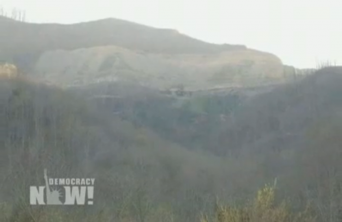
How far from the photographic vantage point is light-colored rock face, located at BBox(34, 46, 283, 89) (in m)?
78.9

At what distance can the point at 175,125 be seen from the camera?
66312 mm

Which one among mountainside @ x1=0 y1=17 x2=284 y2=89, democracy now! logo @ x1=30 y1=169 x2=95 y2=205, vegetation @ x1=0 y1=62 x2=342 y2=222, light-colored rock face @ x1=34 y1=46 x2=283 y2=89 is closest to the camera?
democracy now! logo @ x1=30 y1=169 x2=95 y2=205

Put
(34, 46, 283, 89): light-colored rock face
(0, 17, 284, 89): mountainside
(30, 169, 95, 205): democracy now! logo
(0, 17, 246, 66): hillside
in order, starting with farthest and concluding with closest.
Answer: (0, 17, 246, 66): hillside < (0, 17, 284, 89): mountainside < (34, 46, 283, 89): light-colored rock face < (30, 169, 95, 205): democracy now! logo

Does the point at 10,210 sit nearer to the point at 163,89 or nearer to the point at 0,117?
the point at 0,117

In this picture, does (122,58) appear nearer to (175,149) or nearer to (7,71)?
(7,71)

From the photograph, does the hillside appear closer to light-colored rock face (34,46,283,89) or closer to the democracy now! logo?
light-colored rock face (34,46,283,89)

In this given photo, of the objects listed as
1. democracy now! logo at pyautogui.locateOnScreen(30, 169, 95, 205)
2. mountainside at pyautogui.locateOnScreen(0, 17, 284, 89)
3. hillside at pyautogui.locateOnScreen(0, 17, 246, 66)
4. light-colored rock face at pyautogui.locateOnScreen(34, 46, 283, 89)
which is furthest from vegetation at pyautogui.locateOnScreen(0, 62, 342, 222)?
hillside at pyautogui.locateOnScreen(0, 17, 246, 66)

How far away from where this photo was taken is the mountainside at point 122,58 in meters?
79.9

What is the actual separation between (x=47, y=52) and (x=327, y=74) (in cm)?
3751

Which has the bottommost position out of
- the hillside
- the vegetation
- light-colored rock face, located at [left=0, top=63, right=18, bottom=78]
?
the vegetation

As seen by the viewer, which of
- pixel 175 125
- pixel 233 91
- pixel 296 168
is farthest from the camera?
pixel 233 91

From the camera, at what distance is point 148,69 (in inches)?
3300

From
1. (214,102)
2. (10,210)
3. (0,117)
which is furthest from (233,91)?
(10,210)

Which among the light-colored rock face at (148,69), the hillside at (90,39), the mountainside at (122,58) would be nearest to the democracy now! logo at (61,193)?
the light-colored rock face at (148,69)
